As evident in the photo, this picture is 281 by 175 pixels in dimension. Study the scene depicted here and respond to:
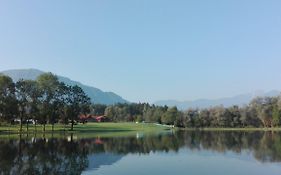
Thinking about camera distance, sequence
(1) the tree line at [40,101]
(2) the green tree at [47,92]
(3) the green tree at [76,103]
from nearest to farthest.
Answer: (1) the tree line at [40,101] → (2) the green tree at [47,92] → (3) the green tree at [76,103]

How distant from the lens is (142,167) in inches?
1324

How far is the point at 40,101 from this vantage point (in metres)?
102

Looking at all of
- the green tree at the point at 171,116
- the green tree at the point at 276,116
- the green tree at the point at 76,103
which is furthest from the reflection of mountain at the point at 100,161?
the green tree at the point at 171,116

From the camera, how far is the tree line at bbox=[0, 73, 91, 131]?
309 ft

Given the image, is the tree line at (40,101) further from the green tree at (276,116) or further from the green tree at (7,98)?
the green tree at (276,116)

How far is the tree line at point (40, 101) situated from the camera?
9419 cm

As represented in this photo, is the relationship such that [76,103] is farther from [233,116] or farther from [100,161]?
[233,116]

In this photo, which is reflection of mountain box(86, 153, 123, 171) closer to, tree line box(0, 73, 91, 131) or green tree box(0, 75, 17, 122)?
green tree box(0, 75, 17, 122)

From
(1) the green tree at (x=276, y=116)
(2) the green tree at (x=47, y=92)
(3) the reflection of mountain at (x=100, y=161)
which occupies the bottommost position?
(3) the reflection of mountain at (x=100, y=161)

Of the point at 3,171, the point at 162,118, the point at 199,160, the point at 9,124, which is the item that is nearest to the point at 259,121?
the point at 162,118

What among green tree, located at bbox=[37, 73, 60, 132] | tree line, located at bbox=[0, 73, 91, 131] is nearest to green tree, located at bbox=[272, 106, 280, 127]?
tree line, located at bbox=[0, 73, 91, 131]

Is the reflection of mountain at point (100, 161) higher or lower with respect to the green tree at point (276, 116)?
lower

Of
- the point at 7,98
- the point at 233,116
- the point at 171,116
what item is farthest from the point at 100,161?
the point at 171,116

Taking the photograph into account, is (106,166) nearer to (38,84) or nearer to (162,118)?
(38,84)
